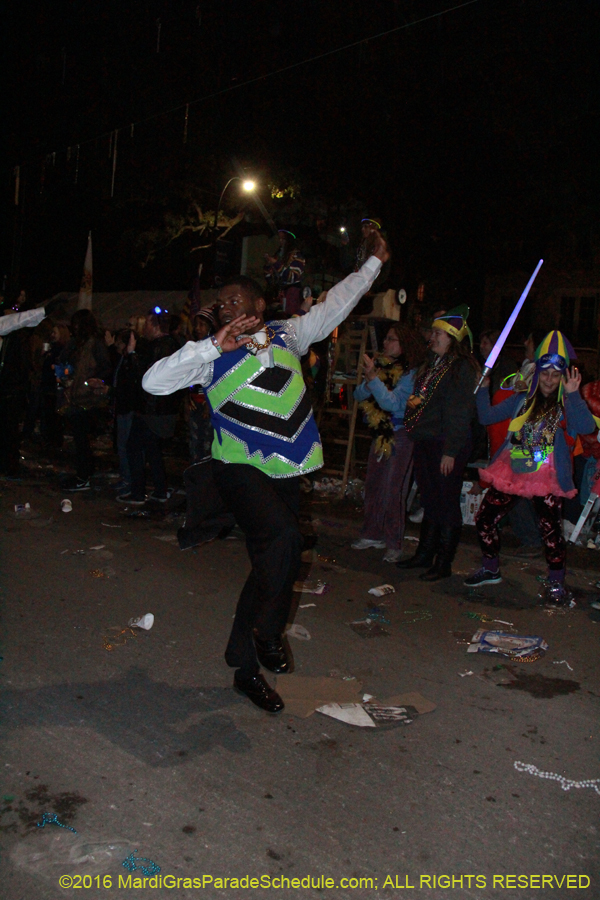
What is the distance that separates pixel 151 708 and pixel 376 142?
56.1 ft

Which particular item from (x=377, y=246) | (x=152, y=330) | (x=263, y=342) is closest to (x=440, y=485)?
(x=377, y=246)

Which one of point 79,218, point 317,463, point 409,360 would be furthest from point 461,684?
point 79,218

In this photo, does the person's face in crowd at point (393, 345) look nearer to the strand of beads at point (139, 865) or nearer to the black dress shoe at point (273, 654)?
the black dress shoe at point (273, 654)

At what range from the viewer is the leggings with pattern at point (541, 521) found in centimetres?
563

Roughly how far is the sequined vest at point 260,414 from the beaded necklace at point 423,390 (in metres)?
2.59

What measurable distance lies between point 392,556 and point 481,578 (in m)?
0.92

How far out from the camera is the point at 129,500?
8570mm

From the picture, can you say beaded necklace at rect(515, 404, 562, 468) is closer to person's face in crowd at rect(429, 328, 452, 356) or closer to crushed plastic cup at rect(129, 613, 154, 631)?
person's face in crowd at rect(429, 328, 452, 356)

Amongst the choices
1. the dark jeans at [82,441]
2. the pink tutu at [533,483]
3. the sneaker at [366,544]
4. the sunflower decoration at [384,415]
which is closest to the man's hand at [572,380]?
the pink tutu at [533,483]

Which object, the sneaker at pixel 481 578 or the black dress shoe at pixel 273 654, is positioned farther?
the sneaker at pixel 481 578

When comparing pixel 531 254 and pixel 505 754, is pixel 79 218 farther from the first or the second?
pixel 505 754

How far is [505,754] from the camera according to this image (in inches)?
137

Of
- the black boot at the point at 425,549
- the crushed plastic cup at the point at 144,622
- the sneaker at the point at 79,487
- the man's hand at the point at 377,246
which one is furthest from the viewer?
the sneaker at the point at 79,487

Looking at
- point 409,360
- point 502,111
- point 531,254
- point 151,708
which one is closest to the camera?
point 151,708
